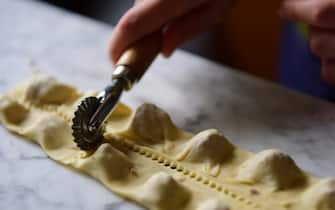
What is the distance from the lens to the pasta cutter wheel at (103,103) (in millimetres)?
678

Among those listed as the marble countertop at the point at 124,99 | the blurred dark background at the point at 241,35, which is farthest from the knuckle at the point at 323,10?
the blurred dark background at the point at 241,35

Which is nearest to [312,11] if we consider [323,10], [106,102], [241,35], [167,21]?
[323,10]

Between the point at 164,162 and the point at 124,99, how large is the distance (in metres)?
0.18

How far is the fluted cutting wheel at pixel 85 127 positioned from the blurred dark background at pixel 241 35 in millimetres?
806

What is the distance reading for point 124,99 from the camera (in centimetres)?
83

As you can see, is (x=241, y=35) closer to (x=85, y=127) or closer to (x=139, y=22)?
→ (x=139, y=22)

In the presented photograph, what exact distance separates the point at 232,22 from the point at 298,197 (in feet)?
3.20

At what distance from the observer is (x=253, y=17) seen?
1.48 metres

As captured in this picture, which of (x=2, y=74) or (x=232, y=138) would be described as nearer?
(x=232, y=138)

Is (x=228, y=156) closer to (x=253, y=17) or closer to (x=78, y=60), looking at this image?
(x=78, y=60)

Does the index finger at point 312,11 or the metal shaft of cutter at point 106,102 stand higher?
the index finger at point 312,11

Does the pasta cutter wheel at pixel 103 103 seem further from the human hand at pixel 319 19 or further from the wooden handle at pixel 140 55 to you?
the human hand at pixel 319 19

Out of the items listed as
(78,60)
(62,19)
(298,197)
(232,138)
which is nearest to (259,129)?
(232,138)

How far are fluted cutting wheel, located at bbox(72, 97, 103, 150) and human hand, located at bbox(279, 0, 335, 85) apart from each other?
0.31m
